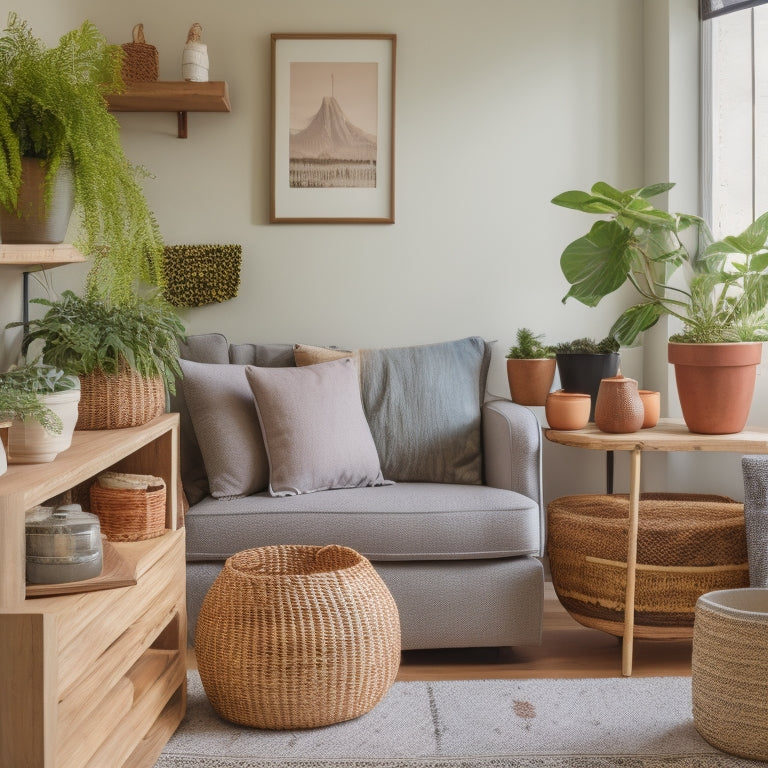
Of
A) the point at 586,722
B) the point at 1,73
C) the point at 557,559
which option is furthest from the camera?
the point at 557,559

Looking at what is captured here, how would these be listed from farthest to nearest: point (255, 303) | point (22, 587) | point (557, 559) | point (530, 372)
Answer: point (255, 303) → point (530, 372) → point (557, 559) → point (22, 587)

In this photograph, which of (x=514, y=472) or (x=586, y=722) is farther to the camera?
(x=514, y=472)

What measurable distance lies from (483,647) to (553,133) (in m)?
1.87

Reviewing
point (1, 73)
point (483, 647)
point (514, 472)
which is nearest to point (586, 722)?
point (483, 647)

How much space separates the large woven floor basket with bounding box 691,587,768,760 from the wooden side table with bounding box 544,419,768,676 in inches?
19.4

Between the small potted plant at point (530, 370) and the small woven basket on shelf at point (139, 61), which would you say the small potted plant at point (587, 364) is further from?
the small woven basket on shelf at point (139, 61)

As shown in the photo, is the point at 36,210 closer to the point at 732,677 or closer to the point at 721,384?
the point at 732,677

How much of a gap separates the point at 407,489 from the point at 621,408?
2.20 feet

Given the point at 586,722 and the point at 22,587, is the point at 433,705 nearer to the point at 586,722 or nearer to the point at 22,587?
the point at 586,722

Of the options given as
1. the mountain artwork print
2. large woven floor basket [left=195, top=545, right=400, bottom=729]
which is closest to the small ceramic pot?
large woven floor basket [left=195, top=545, right=400, bottom=729]

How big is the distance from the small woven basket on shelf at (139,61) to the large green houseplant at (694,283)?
57.8 inches

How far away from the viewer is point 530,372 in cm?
308

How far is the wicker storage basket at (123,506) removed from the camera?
1.85 metres

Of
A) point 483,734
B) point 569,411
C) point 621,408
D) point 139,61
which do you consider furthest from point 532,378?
point 139,61
